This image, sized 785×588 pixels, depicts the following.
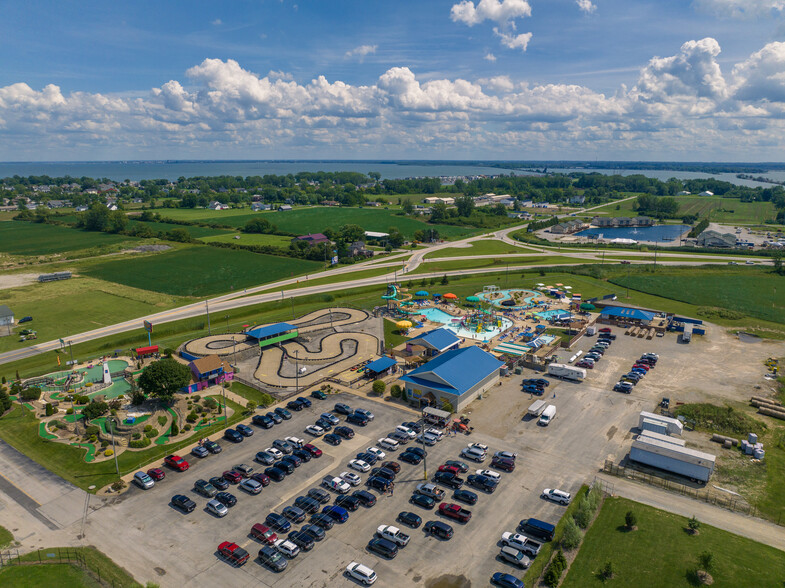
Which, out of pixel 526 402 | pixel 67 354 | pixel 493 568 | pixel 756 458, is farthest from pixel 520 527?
pixel 67 354

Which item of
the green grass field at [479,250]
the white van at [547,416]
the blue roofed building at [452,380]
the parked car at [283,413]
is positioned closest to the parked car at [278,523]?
the parked car at [283,413]

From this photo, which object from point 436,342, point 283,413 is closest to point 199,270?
point 436,342

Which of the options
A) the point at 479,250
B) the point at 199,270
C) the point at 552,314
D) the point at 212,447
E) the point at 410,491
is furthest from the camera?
the point at 479,250

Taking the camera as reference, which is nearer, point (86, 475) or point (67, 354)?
point (86, 475)

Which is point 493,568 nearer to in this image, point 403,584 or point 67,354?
point 403,584

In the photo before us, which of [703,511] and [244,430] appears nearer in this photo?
[703,511]

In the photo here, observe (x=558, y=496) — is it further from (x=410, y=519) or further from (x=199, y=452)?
(x=199, y=452)
